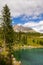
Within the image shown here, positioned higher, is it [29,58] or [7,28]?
[7,28]

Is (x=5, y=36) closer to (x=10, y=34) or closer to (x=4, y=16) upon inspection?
(x=10, y=34)

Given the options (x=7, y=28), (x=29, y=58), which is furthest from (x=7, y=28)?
(x=29, y=58)

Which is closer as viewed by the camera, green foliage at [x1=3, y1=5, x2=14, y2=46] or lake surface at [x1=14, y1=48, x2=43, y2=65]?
green foliage at [x1=3, y1=5, x2=14, y2=46]

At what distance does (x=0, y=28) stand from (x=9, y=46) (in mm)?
8156

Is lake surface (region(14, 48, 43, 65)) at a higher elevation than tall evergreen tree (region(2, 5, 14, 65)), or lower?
lower

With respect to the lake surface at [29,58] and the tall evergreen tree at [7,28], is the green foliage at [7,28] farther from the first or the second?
the lake surface at [29,58]

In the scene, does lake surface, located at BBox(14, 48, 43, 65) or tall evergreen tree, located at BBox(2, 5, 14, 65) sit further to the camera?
lake surface, located at BBox(14, 48, 43, 65)

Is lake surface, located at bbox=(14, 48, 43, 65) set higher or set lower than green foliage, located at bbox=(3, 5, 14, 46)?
lower

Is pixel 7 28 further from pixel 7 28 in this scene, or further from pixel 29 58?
pixel 29 58

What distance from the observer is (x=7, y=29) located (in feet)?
225

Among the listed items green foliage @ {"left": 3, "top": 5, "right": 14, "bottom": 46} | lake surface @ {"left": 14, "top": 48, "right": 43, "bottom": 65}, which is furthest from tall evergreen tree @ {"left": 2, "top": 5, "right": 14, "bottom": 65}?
lake surface @ {"left": 14, "top": 48, "right": 43, "bottom": 65}

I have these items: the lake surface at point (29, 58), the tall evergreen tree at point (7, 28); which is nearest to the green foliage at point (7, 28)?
the tall evergreen tree at point (7, 28)

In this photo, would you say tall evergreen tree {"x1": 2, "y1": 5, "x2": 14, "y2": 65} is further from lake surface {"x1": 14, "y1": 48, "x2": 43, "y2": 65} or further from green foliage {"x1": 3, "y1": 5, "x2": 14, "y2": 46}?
lake surface {"x1": 14, "y1": 48, "x2": 43, "y2": 65}

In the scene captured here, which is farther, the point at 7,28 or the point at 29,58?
the point at 29,58
